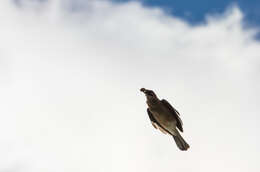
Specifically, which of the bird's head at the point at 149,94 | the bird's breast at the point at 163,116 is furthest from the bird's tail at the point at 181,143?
the bird's head at the point at 149,94

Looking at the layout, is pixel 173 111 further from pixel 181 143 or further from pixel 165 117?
pixel 181 143

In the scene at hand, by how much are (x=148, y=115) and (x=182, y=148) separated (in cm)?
183

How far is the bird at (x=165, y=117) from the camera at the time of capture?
66.1ft

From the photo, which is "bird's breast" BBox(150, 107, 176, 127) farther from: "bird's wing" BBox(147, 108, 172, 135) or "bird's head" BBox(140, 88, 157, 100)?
"bird's head" BBox(140, 88, 157, 100)

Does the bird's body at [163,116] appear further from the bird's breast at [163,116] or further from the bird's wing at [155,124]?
the bird's wing at [155,124]

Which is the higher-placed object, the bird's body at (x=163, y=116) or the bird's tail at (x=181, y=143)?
the bird's body at (x=163, y=116)

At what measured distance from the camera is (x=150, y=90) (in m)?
19.8

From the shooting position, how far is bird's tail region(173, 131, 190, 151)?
68.9 ft

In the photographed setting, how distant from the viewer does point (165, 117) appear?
20.4 metres

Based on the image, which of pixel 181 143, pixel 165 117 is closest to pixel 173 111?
pixel 165 117

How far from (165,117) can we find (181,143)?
4.60 feet

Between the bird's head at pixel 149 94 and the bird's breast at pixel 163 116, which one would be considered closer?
the bird's head at pixel 149 94

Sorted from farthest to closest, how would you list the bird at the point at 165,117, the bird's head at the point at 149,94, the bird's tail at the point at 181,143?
the bird's tail at the point at 181,143, the bird at the point at 165,117, the bird's head at the point at 149,94

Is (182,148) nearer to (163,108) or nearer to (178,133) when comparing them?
(178,133)
